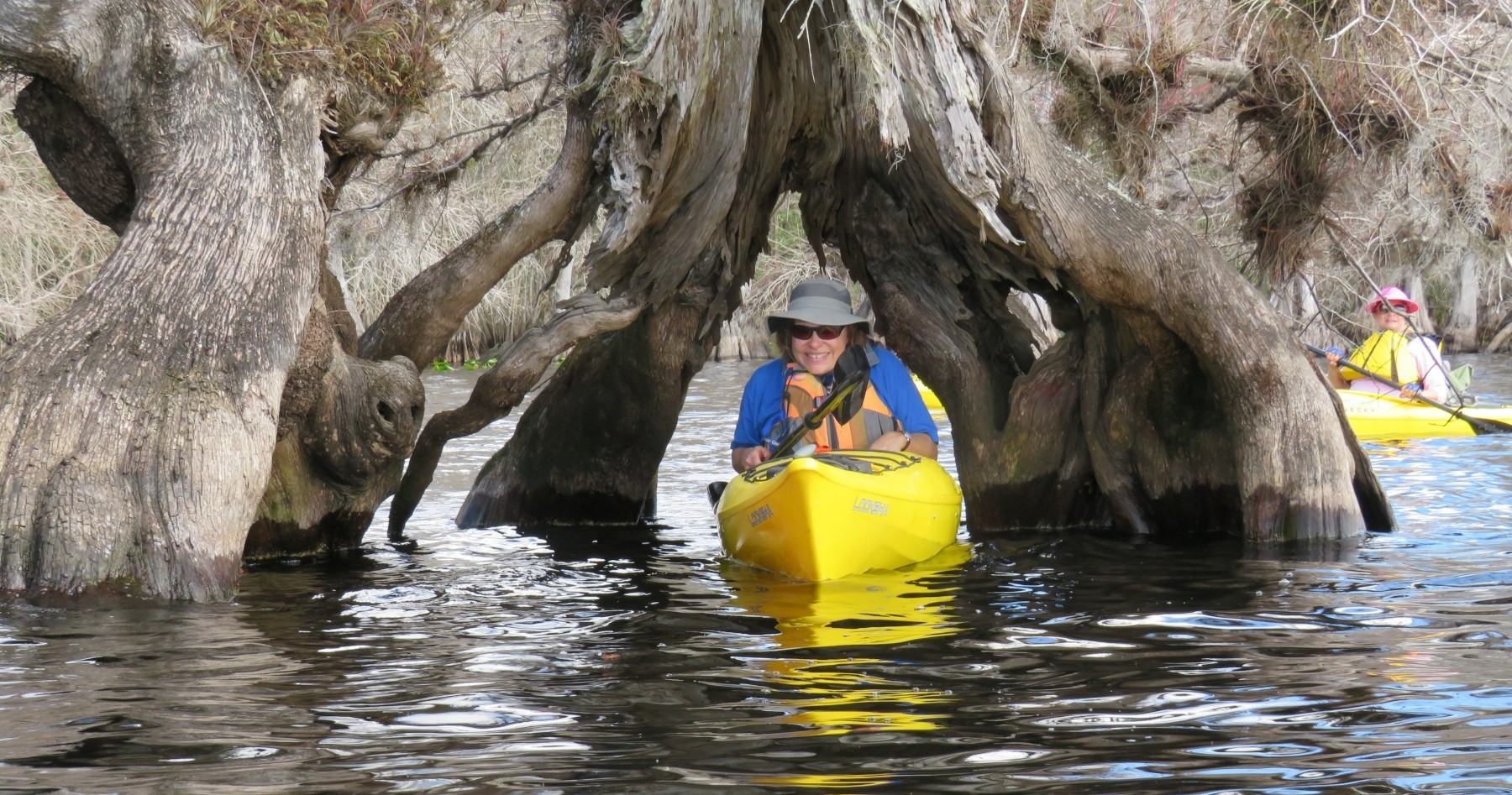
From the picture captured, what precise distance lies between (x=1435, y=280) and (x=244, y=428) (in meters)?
30.4

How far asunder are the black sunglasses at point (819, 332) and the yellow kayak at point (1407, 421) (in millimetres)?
7759

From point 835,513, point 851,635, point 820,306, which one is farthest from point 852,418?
point 851,635

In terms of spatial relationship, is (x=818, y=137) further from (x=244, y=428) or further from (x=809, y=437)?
(x=244, y=428)

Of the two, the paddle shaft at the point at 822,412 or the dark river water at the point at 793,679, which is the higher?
the paddle shaft at the point at 822,412

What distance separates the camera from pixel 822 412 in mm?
7891

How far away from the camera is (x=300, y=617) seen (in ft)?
20.3

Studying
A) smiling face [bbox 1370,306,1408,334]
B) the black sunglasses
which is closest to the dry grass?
the black sunglasses

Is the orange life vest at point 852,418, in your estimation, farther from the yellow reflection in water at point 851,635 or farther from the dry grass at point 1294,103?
the dry grass at point 1294,103

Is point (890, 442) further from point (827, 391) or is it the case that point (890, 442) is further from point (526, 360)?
point (526, 360)

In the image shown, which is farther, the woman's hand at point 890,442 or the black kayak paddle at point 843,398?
the woman's hand at point 890,442

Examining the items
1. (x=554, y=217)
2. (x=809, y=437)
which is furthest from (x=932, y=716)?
(x=554, y=217)

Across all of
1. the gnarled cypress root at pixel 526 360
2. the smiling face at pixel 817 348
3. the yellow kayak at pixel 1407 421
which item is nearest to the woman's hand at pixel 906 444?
the smiling face at pixel 817 348

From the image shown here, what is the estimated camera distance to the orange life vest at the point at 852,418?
→ 8.08 m

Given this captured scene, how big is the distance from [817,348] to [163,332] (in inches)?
131
